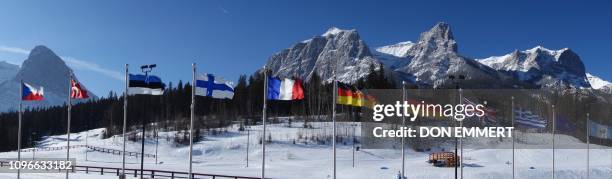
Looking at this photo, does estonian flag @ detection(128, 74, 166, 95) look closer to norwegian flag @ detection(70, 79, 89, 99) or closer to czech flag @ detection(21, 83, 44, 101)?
norwegian flag @ detection(70, 79, 89, 99)

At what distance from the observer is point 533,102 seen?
146 m

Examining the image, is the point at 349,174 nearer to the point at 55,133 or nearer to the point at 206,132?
the point at 206,132

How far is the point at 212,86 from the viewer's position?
107 feet

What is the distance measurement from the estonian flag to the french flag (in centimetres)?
752

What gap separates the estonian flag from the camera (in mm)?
36594

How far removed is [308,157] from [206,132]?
3288 cm

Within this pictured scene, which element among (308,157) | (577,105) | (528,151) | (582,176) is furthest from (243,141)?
(577,105)

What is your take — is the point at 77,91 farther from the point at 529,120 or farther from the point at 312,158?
the point at 312,158

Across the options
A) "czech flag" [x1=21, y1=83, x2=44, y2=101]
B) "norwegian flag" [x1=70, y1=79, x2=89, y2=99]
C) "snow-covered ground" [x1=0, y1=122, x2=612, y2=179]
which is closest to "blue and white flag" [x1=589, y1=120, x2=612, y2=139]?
"snow-covered ground" [x1=0, y1=122, x2=612, y2=179]

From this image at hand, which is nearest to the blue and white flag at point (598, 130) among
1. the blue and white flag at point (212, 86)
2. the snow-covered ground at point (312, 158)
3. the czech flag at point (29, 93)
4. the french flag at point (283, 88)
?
the snow-covered ground at point (312, 158)

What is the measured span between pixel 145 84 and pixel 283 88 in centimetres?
897

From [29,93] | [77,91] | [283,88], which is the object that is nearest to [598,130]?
[283,88]

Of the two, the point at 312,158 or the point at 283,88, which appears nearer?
the point at 283,88

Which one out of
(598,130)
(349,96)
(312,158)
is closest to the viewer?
(349,96)
